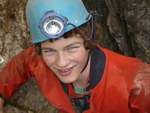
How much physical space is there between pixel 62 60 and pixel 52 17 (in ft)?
0.89

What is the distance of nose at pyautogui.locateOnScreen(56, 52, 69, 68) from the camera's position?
279 cm

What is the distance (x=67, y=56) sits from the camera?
2.80m

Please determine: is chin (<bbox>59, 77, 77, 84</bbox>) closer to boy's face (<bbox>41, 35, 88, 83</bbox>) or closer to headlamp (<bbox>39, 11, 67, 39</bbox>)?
boy's face (<bbox>41, 35, 88, 83</bbox>)

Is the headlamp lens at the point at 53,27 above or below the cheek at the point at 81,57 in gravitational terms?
above

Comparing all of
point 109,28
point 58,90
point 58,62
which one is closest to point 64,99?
point 58,90

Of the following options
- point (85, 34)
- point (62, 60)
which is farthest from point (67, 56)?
point (85, 34)

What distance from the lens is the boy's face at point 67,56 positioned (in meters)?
2.78

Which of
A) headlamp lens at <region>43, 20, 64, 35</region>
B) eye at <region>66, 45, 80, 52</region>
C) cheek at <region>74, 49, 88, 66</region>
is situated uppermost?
headlamp lens at <region>43, 20, 64, 35</region>

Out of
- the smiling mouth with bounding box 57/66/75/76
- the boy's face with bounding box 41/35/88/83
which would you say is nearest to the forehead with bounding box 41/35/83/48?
the boy's face with bounding box 41/35/88/83

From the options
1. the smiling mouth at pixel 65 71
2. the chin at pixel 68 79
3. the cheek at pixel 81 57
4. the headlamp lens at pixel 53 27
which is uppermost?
the headlamp lens at pixel 53 27

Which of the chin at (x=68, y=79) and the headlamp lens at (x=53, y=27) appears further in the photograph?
the chin at (x=68, y=79)

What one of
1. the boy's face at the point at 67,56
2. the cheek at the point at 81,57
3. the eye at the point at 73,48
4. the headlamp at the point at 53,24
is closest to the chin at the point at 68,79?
the boy's face at the point at 67,56

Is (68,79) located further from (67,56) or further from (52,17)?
(52,17)

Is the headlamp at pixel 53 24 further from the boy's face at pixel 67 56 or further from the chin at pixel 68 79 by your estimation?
the chin at pixel 68 79
